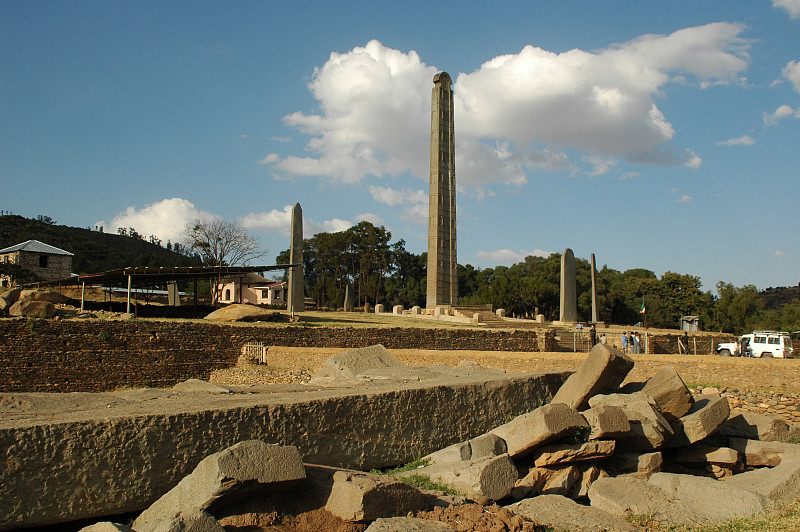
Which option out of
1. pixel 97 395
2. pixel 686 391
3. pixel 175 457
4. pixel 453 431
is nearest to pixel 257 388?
pixel 97 395

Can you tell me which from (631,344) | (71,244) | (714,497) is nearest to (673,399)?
(714,497)

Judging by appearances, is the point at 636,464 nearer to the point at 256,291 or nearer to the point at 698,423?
the point at 698,423

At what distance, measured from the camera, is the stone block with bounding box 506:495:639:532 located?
17.2ft

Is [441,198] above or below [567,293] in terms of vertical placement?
above

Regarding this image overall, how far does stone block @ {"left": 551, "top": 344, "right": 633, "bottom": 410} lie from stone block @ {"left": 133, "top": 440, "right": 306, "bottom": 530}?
4691 millimetres

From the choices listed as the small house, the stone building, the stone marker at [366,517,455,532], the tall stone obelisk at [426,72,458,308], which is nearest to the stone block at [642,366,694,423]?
the stone marker at [366,517,455,532]

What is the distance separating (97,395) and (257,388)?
214cm

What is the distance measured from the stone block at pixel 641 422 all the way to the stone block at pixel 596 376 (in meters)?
0.18

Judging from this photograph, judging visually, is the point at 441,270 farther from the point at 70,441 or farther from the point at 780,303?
the point at 780,303

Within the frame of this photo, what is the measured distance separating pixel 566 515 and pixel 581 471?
1.57 m

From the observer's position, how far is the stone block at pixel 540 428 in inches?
255

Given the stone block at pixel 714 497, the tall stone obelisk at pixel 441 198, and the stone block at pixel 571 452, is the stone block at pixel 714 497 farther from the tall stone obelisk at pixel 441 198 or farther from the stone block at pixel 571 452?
the tall stone obelisk at pixel 441 198

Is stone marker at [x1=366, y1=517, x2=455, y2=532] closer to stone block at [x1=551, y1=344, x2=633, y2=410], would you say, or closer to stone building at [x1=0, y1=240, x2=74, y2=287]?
stone block at [x1=551, y1=344, x2=633, y2=410]

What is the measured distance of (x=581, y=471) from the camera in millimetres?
6926
